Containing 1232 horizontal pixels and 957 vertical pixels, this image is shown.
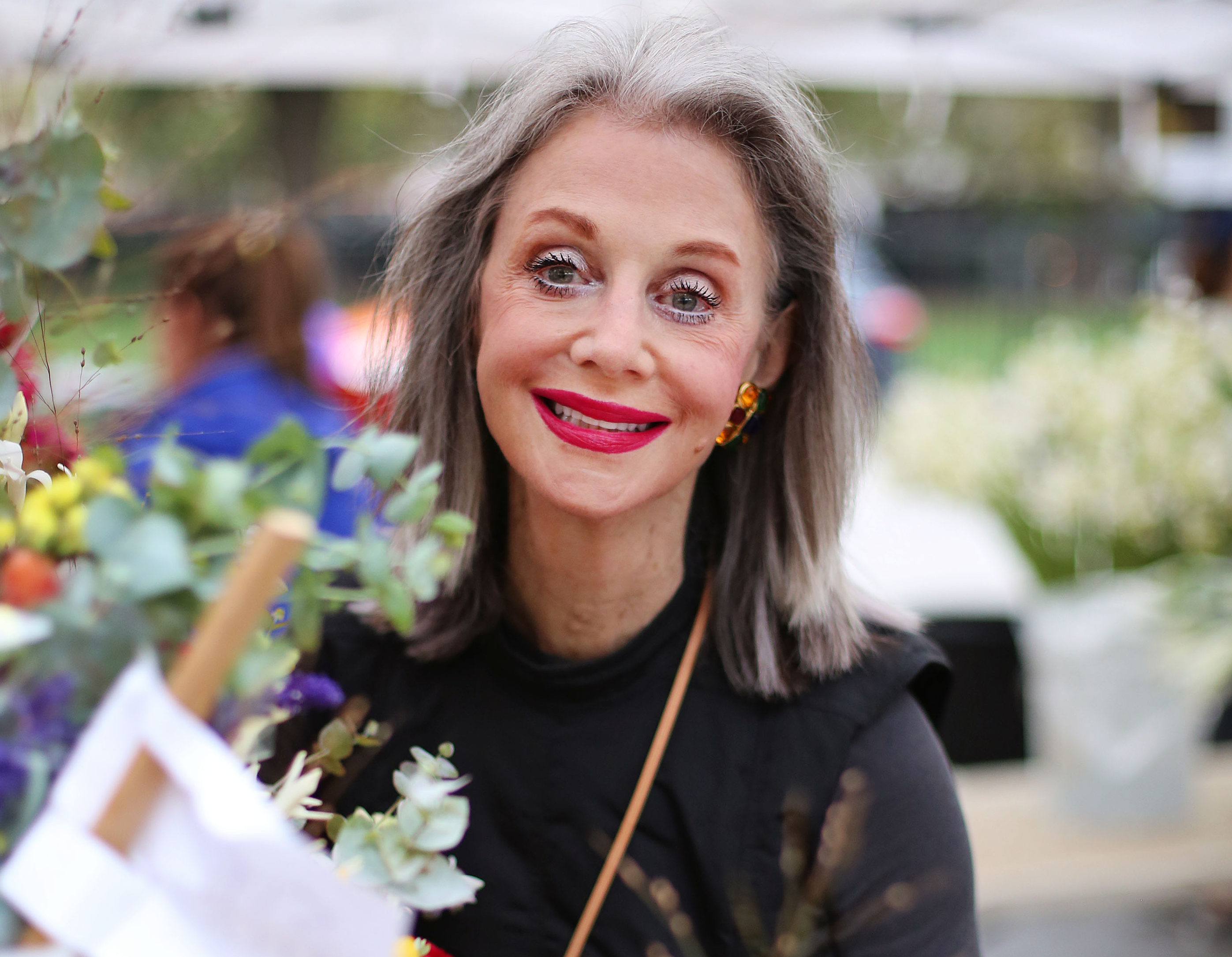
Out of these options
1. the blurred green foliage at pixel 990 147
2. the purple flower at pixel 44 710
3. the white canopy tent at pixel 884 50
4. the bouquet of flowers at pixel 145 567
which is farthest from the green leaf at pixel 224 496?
the blurred green foliage at pixel 990 147

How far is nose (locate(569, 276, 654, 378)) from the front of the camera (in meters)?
1.19

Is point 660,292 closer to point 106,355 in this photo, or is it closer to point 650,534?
point 650,534

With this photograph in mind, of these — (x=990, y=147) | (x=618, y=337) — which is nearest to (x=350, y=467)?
(x=618, y=337)

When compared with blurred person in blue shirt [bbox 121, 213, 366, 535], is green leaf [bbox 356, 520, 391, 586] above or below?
below

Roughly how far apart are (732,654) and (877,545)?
3145mm

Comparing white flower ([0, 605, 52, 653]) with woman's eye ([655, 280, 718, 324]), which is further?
woman's eye ([655, 280, 718, 324])

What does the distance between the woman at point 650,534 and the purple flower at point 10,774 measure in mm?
649

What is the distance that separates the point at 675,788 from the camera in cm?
134

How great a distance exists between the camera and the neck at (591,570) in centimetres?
140

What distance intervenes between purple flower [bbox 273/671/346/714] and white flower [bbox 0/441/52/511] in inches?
8.9

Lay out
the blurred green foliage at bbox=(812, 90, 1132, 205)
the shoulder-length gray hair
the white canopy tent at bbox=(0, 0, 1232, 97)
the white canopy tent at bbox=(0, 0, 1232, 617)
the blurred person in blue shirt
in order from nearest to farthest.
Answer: the shoulder-length gray hair < the blurred person in blue shirt < the white canopy tent at bbox=(0, 0, 1232, 617) < the white canopy tent at bbox=(0, 0, 1232, 97) < the blurred green foliage at bbox=(812, 90, 1132, 205)

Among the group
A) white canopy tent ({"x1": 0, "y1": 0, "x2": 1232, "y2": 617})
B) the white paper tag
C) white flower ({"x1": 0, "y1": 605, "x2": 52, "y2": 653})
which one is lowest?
the white paper tag

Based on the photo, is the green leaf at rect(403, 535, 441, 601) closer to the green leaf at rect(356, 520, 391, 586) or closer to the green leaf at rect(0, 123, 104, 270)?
the green leaf at rect(356, 520, 391, 586)

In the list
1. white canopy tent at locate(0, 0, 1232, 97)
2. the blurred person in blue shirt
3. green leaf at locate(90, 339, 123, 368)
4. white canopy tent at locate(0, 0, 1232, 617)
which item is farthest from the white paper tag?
white canopy tent at locate(0, 0, 1232, 97)
